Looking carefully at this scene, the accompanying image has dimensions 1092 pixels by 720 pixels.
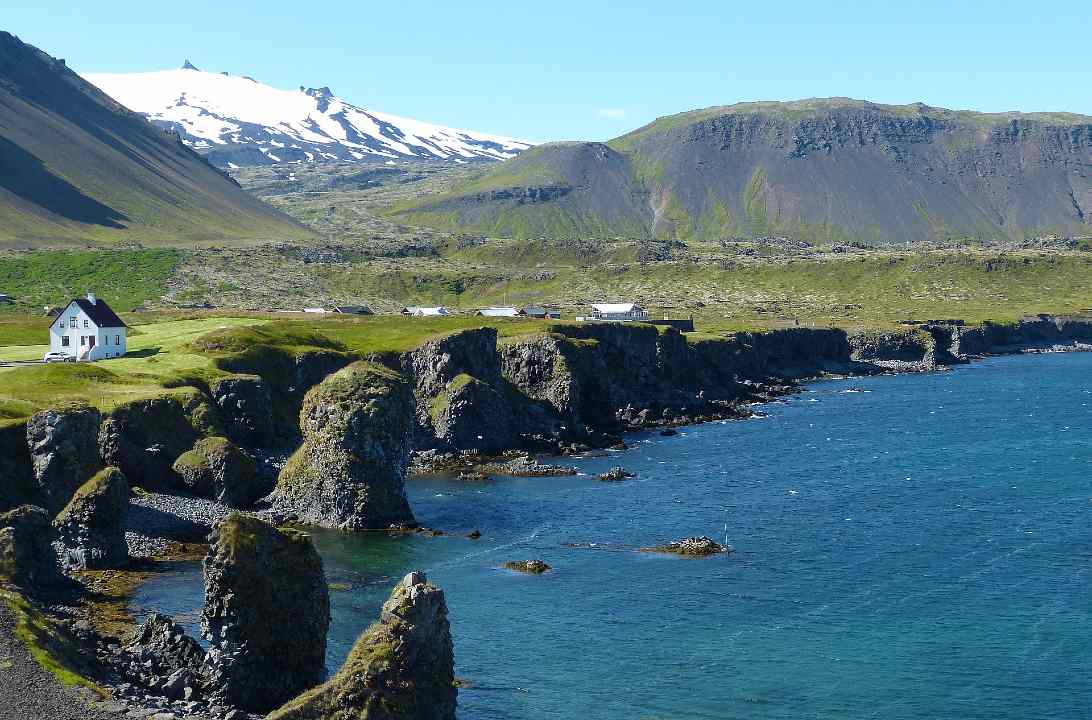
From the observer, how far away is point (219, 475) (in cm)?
8581

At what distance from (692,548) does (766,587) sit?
9143mm

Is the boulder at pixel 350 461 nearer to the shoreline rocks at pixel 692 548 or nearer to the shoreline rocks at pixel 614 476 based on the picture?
the shoreline rocks at pixel 692 548

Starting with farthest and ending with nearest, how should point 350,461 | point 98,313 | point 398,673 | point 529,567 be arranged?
1. point 98,313
2. point 350,461
3. point 529,567
4. point 398,673

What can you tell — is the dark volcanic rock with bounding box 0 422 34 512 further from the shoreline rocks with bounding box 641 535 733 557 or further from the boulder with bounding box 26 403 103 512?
the shoreline rocks with bounding box 641 535 733 557

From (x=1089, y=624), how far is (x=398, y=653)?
40.4 metres

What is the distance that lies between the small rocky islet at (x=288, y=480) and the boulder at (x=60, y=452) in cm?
14

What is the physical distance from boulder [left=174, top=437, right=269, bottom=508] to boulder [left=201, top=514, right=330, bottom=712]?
124 ft

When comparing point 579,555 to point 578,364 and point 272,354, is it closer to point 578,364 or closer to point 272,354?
point 272,354

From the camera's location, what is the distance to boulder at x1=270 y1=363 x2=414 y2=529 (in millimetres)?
82438

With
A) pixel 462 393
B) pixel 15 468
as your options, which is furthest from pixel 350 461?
pixel 462 393

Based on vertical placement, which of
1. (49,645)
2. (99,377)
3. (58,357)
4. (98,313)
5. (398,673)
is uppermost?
(98,313)

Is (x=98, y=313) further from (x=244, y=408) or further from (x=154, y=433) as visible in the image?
(x=154, y=433)

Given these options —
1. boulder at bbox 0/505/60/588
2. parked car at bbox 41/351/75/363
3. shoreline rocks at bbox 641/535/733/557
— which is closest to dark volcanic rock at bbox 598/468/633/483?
shoreline rocks at bbox 641/535/733/557

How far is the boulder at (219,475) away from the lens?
8575 centimetres
